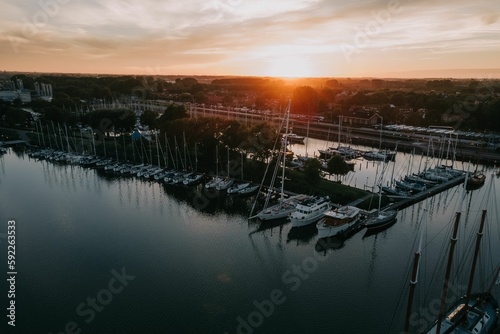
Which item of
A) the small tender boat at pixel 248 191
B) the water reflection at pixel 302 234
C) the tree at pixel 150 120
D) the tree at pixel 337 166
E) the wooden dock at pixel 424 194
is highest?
the tree at pixel 150 120

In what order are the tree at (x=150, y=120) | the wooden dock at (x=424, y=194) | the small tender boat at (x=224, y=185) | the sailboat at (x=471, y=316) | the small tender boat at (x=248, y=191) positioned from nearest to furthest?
the sailboat at (x=471, y=316)
the wooden dock at (x=424, y=194)
the small tender boat at (x=248, y=191)
the small tender boat at (x=224, y=185)
the tree at (x=150, y=120)

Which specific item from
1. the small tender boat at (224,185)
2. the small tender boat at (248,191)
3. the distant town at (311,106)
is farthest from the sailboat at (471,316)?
the distant town at (311,106)

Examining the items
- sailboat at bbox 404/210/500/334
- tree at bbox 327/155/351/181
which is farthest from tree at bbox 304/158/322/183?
sailboat at bbox 404/210/500/334

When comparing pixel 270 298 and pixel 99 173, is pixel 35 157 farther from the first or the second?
pixel 270 298

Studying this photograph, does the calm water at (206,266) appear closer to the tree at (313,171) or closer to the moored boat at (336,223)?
the moored boat at (336,223)

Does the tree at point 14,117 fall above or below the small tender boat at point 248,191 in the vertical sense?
above

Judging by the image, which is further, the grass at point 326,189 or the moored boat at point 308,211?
the grass at point 326,189

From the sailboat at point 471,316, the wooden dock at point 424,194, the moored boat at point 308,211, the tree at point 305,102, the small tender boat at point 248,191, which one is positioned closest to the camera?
the sailboat at point 471,316

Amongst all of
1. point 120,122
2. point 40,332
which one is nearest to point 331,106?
point 120,122

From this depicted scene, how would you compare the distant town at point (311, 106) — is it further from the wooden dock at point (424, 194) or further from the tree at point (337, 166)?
the tree at point (337, 166)
